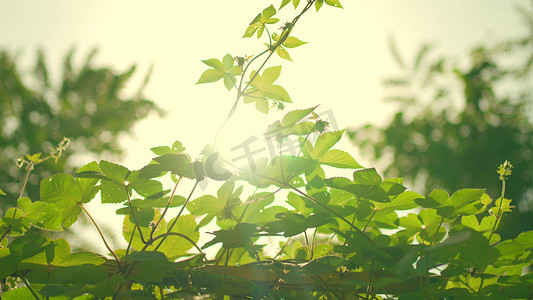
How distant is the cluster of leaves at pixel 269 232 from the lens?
1.67 feet

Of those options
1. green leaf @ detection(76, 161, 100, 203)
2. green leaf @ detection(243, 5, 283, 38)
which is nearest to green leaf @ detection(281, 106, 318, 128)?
green leaf @ detection(243, 5, 283, 38)

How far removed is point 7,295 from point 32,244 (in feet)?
0.35

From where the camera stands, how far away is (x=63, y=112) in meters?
6.14

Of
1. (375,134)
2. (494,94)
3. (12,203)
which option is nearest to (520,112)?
(494,94)

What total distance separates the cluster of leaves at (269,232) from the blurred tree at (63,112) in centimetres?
514

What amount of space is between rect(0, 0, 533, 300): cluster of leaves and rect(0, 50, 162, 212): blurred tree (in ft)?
16.9

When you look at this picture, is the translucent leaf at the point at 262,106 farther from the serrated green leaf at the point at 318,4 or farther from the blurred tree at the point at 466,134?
the blurred tree at the point at 466,134

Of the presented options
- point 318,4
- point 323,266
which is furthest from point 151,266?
point 318,4

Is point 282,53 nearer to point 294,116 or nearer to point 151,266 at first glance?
point 294,116

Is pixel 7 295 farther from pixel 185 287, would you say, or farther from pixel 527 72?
pixel 527 72

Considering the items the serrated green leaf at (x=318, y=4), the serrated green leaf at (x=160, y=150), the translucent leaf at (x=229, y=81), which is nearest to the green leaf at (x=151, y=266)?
the serrated green leaf at (x=160, y=150)

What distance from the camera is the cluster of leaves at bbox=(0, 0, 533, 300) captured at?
20.1 inches

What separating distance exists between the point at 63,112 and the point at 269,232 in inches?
264

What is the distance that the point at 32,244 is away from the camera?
0.52 meters
